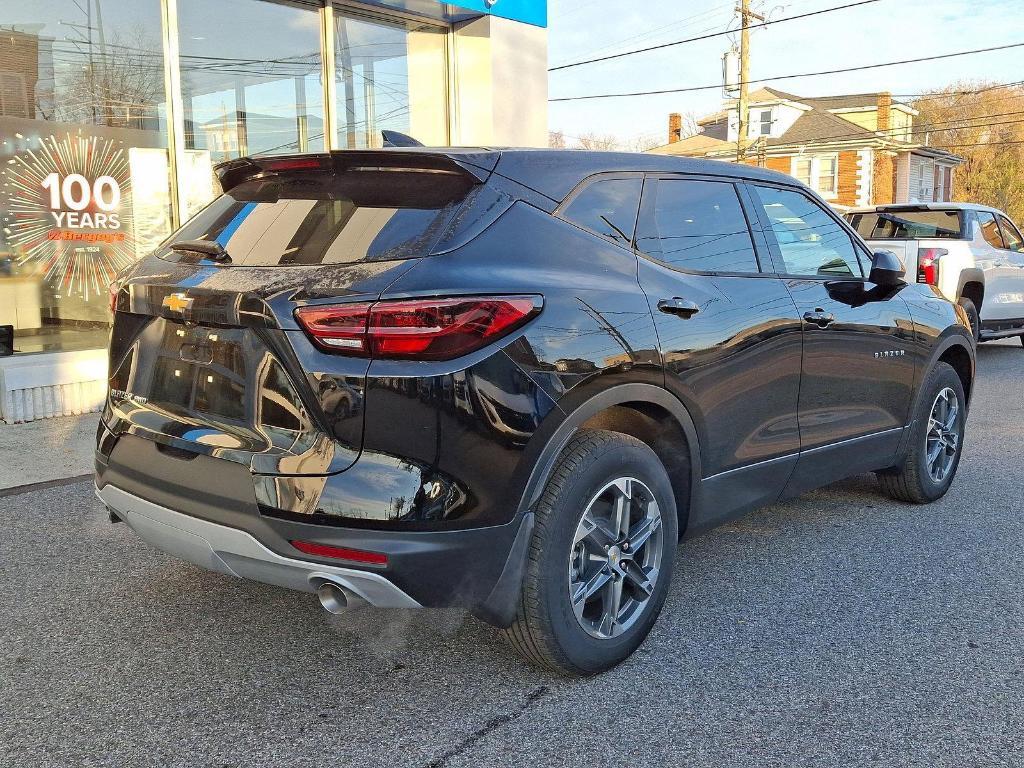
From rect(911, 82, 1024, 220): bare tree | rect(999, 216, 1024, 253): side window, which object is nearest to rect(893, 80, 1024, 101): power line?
rect(911, 82, 1024, 220): bare tree

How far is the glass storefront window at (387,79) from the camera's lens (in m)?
10.2

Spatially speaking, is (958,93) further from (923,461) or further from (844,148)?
(923,461)

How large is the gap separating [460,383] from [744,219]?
1.87 meters

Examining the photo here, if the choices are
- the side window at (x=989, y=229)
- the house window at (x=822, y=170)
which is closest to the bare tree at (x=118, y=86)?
the side window at (x=989, y=229)

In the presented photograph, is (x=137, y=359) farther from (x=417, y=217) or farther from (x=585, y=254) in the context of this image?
(x=585, y=254)

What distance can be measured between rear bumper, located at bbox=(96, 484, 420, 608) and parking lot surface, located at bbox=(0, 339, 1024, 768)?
0.44 m

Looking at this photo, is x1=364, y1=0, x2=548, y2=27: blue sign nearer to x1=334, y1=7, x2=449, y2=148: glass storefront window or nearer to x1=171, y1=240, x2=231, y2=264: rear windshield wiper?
x1=334, y1=7, x2=449, y2=148: glass storefront window

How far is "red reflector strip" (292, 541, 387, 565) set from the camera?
2.67m

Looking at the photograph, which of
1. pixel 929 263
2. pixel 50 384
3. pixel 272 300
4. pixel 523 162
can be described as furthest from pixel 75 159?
pixel 929 263

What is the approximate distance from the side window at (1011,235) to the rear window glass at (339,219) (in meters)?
11.5

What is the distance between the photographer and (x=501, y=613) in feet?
9.46

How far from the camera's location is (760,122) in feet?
171

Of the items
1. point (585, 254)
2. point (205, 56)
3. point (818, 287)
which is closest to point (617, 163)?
point (585, 254)

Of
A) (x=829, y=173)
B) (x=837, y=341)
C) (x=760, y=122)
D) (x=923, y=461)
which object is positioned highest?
(x=760, y=122)
